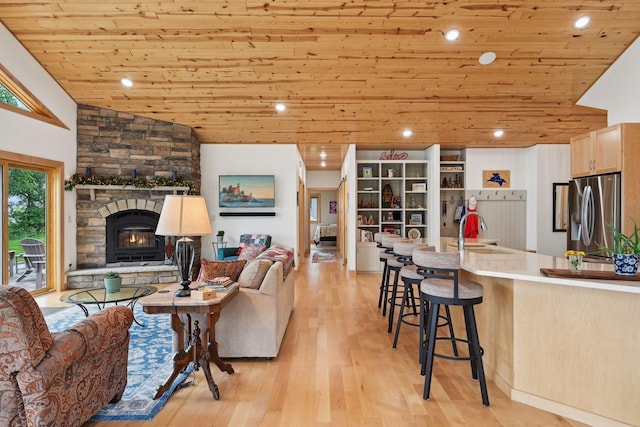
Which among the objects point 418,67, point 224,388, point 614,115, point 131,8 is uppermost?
point 131,8

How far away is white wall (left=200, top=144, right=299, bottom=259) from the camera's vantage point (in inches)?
294

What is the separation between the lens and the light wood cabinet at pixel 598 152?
165 inches

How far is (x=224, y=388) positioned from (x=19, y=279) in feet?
15.3

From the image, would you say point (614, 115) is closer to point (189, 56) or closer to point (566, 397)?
point (566, 397)

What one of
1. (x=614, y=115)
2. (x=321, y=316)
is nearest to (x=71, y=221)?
(x=321, y=316)

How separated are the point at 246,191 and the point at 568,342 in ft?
20.1

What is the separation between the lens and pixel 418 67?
5055mm

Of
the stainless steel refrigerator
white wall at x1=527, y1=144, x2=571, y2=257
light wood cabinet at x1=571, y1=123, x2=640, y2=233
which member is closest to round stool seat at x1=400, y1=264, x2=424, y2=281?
the stainless steel refrigerator

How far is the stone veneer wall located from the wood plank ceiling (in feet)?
0.99

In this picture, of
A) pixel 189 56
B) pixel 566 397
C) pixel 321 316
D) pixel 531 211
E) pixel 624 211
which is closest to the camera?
pixel 566 397

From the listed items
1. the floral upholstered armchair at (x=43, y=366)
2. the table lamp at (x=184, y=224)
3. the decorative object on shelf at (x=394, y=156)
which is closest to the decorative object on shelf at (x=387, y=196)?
the decorative object on shelf at (x=394, y=156)

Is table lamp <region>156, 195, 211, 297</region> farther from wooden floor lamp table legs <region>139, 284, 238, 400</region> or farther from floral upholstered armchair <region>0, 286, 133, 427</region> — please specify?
floral upholstered armchair <region>0, 286, 133, 427</region>

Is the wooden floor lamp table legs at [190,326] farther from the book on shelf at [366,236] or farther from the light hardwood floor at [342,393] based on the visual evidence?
the book on shelf at [366,236]

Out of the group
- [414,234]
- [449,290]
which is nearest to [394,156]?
[414,234]
